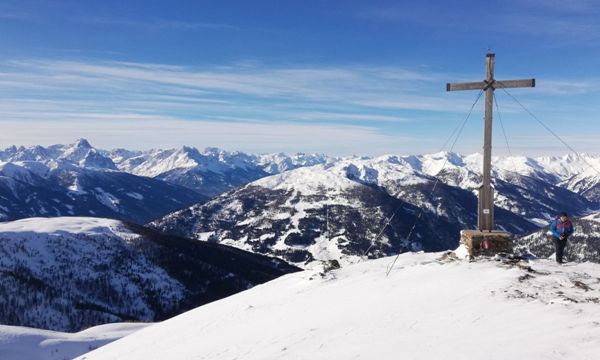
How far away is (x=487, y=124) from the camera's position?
1977 cm

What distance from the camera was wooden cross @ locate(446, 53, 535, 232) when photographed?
63.9ft

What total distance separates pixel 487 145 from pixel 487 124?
1.03m

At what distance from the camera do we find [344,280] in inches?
819

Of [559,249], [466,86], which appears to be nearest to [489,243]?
[559,249]

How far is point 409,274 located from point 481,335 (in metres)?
8.13

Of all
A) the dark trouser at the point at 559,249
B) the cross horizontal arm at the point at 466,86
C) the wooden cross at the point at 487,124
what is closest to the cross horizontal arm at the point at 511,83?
the wooden cross at the point at 487,124

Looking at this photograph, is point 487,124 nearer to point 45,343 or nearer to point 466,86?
point 466,86

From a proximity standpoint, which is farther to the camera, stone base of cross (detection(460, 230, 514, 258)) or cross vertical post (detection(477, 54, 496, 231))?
cross vertical post (detection(477, 54, 496, 231))

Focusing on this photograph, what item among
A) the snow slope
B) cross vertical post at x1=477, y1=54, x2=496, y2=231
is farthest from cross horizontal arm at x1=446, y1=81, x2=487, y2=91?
the snow slope

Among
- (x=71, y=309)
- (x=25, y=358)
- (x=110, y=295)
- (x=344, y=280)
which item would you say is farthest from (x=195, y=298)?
(x=344, y=280)

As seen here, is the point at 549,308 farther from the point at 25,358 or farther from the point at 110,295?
the point at 110,295

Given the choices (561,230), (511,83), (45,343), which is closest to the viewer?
(511,83)

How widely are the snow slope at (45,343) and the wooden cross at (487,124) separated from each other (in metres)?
29.5

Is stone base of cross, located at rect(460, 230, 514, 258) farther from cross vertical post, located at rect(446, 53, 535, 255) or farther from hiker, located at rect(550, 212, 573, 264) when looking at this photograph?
hiker, located at rect(550, 212, 573, 264)
